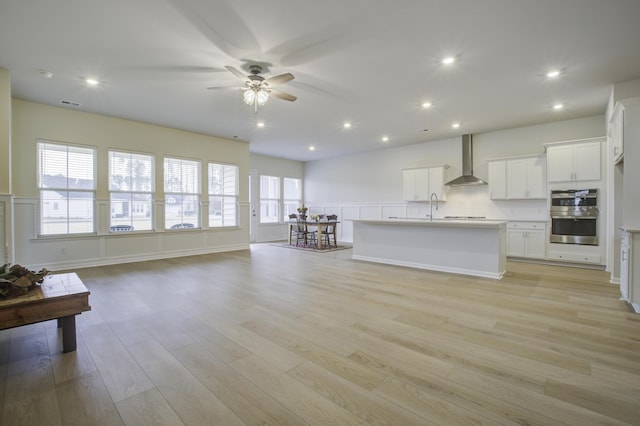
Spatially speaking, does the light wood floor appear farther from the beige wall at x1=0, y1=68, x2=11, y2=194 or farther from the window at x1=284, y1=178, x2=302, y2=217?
the window at x1=284, y1=178, x2=302, y2=217

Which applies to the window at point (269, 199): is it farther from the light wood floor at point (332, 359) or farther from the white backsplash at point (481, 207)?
the light wood floor at point (332, 359)

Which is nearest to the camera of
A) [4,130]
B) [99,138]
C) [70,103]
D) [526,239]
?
[4,130]

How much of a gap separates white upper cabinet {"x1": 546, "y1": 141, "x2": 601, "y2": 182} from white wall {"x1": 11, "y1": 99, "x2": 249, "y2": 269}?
7213mm

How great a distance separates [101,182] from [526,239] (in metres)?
8.65

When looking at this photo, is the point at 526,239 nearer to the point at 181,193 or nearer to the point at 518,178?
the point at 518,178

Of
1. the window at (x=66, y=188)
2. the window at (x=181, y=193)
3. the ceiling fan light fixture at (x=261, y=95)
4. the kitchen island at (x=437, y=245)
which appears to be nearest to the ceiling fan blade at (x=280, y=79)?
the ceiling fan light fixture at (x=261, y=95)

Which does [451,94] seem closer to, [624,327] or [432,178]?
[432,178]

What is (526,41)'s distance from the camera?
3170 millimetres

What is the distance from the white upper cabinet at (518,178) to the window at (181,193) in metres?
6.97

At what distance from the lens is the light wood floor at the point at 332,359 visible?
5.19 feet

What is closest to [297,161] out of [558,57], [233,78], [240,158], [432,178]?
[240,158]

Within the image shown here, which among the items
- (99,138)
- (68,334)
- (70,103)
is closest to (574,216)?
(68,334)

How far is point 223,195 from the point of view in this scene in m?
7.58

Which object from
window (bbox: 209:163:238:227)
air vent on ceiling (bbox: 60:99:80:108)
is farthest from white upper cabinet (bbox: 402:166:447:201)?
air vent on ceiling (bbox: 60:99:80:108)
